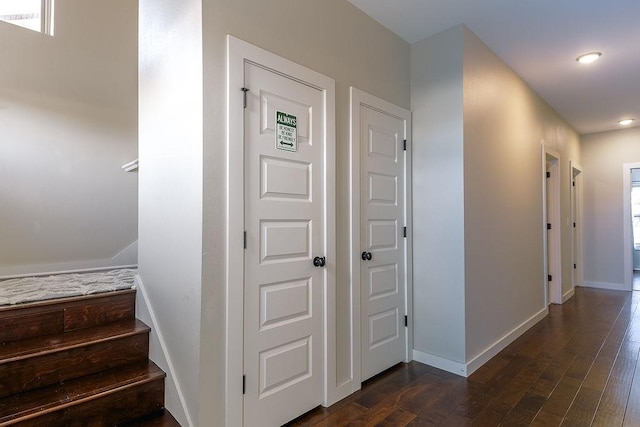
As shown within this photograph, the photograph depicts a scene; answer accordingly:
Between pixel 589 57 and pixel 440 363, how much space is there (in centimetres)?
321

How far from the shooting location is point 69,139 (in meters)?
3.24

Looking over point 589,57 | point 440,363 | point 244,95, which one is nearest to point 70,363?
point 244,95

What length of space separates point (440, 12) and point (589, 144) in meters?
5.32

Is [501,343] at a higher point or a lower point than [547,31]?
lower

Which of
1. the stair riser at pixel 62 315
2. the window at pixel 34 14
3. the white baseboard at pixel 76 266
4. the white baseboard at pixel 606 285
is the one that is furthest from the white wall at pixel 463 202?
the white baseboard at pixel 606 285

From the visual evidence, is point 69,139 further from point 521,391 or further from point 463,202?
point 521,391

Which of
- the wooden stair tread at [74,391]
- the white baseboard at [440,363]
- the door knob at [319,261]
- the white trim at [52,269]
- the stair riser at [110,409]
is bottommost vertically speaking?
the white baseboard at [440,363]

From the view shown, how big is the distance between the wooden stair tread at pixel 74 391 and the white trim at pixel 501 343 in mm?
2278

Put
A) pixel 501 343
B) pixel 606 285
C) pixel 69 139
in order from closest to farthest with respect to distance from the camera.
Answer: pixel 501 343 < pixel 69 139 < pixel 606 285

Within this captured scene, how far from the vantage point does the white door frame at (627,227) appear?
5586mm

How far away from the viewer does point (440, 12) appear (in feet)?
8.28

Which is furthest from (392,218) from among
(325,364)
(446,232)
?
(325,364)

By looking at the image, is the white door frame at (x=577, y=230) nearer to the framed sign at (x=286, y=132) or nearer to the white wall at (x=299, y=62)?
the white wall at (x=299, y=62)

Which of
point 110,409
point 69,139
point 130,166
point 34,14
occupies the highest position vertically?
point 34,14
